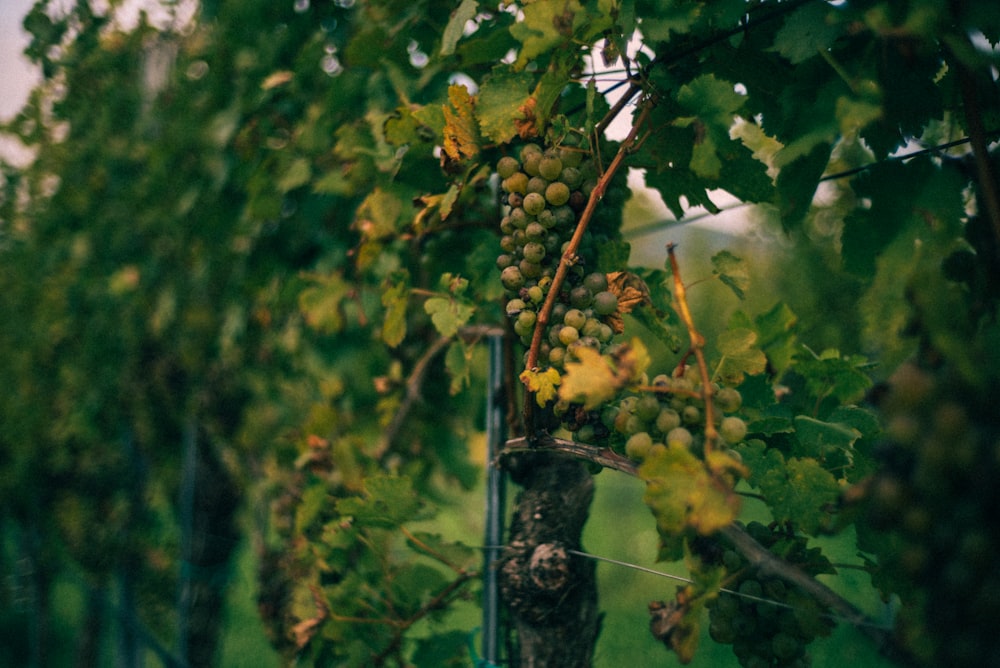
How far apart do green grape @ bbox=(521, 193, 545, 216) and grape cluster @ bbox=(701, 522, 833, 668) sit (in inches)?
21.8

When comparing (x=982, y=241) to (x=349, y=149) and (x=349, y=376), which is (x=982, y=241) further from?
(x=349, y=376)

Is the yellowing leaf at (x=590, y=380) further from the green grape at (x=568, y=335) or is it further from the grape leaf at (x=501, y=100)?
the grape leaf at (x=501, y=100)

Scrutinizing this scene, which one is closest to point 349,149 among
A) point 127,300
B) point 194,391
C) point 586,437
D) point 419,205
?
point 419,205

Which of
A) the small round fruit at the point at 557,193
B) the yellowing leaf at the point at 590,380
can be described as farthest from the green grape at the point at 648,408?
the small round fruit at the point at 557,193

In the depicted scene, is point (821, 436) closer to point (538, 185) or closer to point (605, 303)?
point (605, 303)

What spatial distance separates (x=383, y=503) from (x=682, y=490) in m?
0.76

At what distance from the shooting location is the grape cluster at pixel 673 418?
0.86 meters

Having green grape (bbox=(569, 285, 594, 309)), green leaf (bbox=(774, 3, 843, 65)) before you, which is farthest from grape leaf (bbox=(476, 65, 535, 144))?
green leaf (bbox=(774, 3, 843, 65))

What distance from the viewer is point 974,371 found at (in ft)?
2.01

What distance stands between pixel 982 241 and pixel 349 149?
1.30 m

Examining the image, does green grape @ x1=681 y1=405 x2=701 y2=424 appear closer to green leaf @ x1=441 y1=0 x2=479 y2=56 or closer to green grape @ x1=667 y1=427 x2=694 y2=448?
green grape @ x1=667 y1=427 x2=694 y2=448

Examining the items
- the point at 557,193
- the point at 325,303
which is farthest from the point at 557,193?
the point at 325,303

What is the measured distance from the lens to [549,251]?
1066 mm

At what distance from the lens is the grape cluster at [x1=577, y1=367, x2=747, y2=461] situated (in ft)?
2.84
